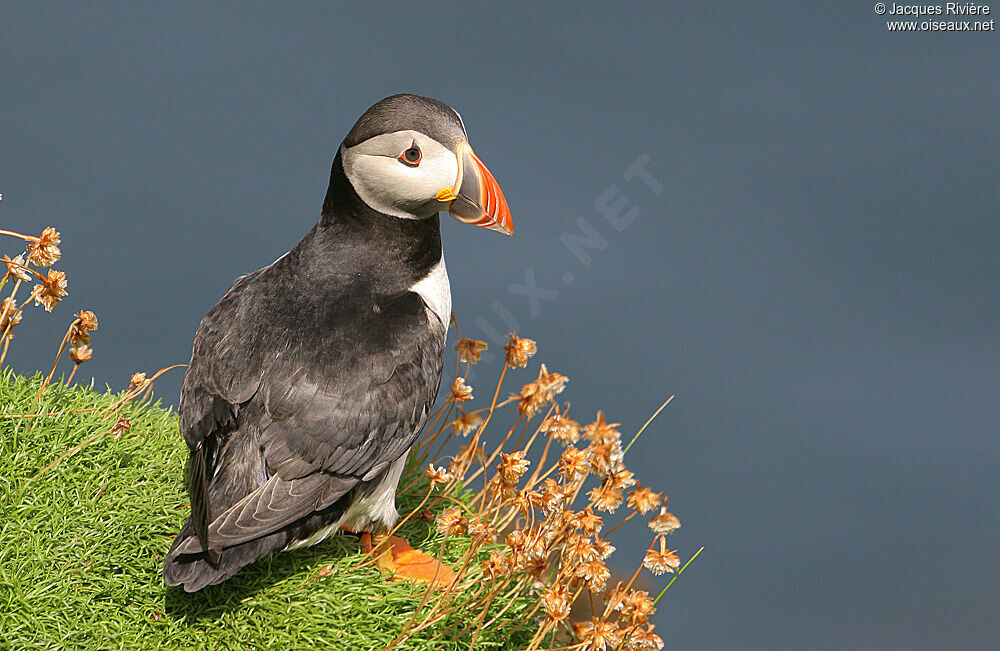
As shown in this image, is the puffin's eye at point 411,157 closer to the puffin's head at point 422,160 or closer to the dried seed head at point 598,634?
the puffin's head at point 422,160

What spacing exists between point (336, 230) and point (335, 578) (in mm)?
895

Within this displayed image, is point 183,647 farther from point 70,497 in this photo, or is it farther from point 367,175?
point 367,175

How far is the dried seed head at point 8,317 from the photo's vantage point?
314 centimetres

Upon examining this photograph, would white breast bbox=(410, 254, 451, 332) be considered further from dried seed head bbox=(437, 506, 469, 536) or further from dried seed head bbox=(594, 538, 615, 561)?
dried seed head bbox=(594, 538, 615, 561)

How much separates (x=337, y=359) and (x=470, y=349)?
44cm

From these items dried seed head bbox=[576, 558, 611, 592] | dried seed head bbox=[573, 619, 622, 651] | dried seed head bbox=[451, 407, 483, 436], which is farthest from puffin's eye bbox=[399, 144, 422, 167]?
dried seed head bbox=[573, 619, 622, 651]

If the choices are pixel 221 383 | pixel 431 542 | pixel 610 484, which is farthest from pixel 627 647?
pixel 221 383

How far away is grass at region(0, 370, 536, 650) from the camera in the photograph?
2.75 m

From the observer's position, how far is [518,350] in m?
2.98

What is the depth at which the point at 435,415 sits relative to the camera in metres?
3.42

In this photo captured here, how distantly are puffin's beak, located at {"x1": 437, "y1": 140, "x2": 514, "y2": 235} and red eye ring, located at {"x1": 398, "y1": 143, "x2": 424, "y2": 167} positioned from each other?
93 millimetres

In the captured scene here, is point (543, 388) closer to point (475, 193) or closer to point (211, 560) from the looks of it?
point (475, 193)

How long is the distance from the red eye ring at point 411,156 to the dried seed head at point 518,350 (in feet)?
1.65

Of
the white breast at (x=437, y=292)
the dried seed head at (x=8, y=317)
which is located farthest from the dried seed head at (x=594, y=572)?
the dried seed head at (x=8, y=317)
